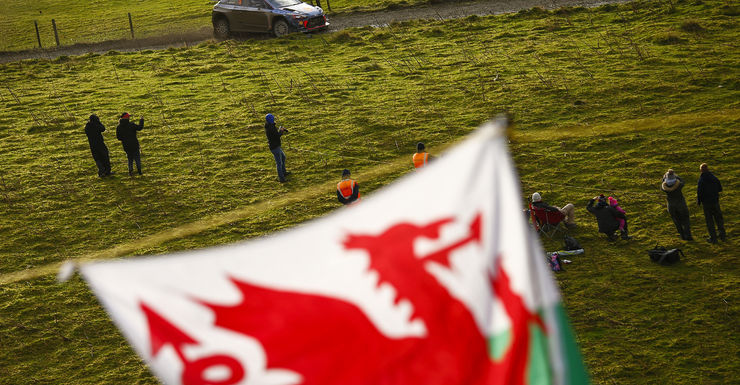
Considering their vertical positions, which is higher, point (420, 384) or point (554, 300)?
point (554, 300)

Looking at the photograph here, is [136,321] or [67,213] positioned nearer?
[136,321]

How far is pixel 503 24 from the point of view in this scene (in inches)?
1237

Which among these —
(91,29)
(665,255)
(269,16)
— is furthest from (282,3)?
(665,255)

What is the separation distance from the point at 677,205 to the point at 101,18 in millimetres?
36536

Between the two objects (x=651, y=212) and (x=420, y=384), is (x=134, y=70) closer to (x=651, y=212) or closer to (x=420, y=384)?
(x=651, y=212)

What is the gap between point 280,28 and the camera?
3309cm

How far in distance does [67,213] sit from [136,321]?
14916 mm

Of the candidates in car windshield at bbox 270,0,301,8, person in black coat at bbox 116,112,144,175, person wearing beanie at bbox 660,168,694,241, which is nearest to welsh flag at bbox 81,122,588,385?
person wearing beanie at bbox 660,168,694,241

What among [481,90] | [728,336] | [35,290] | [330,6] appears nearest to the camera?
[728,336]

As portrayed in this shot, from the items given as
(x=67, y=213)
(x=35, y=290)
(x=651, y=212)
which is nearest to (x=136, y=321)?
(x=35, y=290)

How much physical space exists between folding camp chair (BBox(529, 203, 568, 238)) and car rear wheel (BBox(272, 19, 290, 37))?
19967mm

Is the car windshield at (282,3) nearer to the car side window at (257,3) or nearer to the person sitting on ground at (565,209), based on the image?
the car side window at (257,3)

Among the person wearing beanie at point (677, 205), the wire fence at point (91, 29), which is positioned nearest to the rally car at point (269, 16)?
the wire fence at point (91, 29)

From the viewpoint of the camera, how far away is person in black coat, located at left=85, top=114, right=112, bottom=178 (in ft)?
65.4
